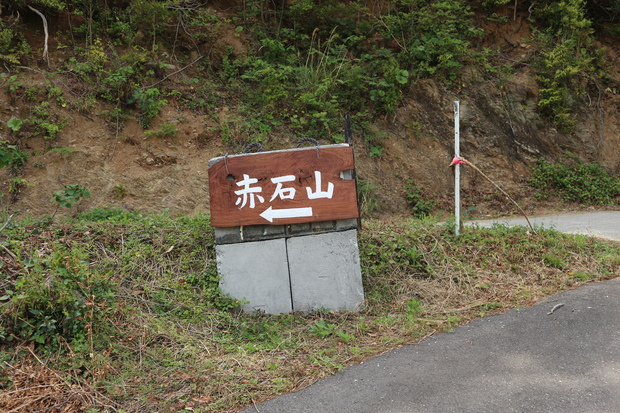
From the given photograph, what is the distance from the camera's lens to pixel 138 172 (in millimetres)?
8656

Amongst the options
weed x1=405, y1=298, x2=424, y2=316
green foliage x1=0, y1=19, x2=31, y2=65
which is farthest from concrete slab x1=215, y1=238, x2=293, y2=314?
green foliage x1=0, y1=19, x2=31, y2=65

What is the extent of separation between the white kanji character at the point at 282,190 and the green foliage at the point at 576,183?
7.63m

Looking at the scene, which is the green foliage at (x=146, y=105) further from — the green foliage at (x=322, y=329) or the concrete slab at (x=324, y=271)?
the green foliage at (x=322, y=329)

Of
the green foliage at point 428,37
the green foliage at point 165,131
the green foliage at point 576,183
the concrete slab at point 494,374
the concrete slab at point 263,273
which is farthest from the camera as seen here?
the green foliage at point 428,37

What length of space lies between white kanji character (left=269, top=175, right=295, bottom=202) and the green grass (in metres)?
1.09

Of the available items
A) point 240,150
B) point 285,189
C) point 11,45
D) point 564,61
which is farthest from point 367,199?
point 11,45

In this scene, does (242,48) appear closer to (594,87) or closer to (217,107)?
(217,107)

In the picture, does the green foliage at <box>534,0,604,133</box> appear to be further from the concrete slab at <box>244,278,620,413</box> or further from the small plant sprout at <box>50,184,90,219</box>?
the small plant sprout at <box>50,184,90,219</box>

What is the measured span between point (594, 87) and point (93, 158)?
11.6m

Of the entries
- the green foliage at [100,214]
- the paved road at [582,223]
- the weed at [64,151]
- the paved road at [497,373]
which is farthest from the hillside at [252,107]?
the paved road at [497,373]

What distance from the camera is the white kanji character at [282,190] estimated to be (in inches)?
187

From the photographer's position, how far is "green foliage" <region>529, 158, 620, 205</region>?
10516 mm

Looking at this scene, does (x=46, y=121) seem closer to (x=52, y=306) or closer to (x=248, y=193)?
(x=248, y=193)

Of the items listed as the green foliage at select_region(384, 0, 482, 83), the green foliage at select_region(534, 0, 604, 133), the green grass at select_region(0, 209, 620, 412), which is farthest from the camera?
the green foliage at select_region(534, 0, 604, 133)
